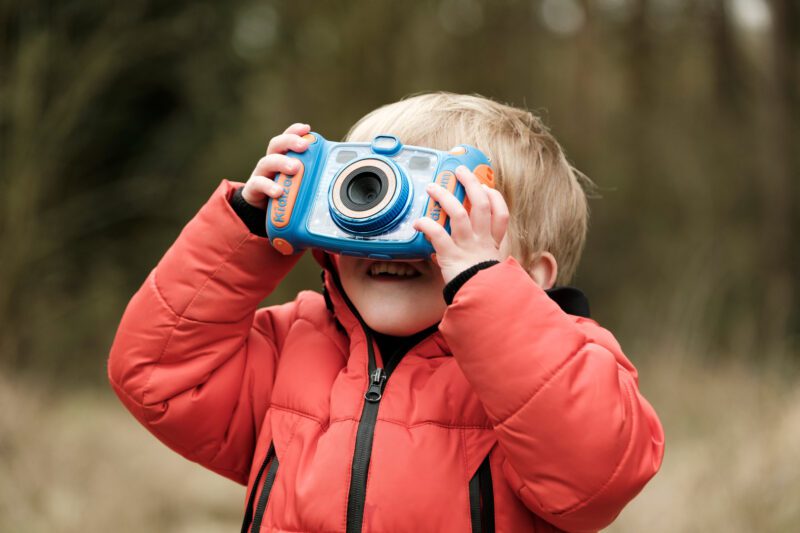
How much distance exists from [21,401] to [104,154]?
3317 mm

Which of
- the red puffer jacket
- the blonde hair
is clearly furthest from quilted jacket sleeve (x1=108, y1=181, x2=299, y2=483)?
the blonde hair

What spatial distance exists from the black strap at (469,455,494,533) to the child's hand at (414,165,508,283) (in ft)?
1.16

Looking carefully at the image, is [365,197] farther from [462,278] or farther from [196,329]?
[196,329]

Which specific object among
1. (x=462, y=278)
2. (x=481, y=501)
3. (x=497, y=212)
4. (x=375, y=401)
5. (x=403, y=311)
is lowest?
(x=481, y=501)

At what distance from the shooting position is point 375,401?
5.02ft

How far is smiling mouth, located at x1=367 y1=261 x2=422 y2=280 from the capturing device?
1589 mm

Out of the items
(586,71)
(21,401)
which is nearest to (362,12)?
(586,71)

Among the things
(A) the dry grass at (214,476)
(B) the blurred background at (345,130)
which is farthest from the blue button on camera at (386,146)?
(A) the dry grass at (214,476)

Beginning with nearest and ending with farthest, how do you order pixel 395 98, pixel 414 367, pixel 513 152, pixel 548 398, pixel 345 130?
pixel 548 398
pixel 414 367
pixel 513 152
pixel 345 130
pixel 395 98

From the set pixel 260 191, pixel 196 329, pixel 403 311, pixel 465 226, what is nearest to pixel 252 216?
pixel 260 191

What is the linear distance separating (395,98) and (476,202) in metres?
5.12

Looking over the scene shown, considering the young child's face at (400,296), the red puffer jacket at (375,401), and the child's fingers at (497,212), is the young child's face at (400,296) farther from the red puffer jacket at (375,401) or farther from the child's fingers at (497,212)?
the child's fingers at (497,212)

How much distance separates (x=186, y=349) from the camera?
165cm

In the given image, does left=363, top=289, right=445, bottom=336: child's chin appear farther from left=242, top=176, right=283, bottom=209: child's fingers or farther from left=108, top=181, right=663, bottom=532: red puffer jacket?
left=242, top=176, right=283, bottom=209: child's fingers
